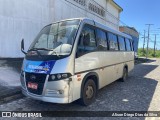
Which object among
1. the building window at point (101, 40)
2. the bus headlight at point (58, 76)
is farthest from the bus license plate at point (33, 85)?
the building window at point (101, 40)

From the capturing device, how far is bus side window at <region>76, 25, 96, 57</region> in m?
5.66

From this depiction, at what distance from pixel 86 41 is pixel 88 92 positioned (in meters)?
1.54

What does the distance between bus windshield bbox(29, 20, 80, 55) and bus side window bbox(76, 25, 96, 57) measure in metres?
0.26

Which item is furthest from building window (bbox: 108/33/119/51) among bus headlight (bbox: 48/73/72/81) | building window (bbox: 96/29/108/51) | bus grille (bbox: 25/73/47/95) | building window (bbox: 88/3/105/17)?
building window (bbox: 88/3/105/17)

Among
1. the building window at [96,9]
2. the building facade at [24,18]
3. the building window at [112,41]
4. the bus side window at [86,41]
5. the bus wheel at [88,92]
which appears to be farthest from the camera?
the building window at [96,9]

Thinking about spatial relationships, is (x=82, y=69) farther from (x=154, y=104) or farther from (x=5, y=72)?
(x=5, y=72)

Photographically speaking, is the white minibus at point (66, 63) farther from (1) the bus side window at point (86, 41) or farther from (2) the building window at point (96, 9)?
(2) the building window at point (96, 9)

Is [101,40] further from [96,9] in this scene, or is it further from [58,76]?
[96,9]

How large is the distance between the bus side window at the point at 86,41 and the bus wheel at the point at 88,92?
0.97 m

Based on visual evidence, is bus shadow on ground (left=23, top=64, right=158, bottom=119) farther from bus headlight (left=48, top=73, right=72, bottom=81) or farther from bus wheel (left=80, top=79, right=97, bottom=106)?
bus headlight (left=48, top=73, right=72, bottom=81)

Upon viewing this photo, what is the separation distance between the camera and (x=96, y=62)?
667 centimetres

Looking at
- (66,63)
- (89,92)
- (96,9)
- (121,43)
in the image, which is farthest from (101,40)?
(96,9)

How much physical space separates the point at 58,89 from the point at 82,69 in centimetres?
A: 101

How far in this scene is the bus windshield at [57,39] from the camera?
17.8 feet
